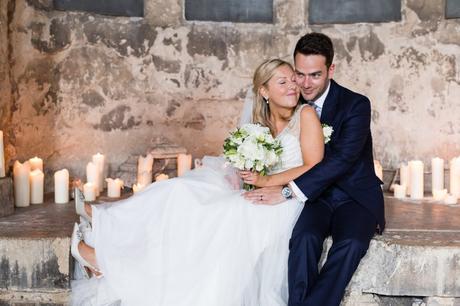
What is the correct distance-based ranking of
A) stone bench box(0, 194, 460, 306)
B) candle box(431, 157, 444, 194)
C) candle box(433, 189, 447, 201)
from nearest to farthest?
stone bench box(0, 194, 460, 306), candle box(433, 189, 447, 201), candle box(431, 157, 444, 194)

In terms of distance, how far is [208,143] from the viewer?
5727 millimetres

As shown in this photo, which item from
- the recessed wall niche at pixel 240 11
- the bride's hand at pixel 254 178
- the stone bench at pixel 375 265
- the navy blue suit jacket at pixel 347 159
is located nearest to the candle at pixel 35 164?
the stone bench at pixel 375 265

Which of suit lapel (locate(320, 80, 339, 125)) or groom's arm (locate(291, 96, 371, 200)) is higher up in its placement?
suit lapel (locate(320, 80, 339, 125))

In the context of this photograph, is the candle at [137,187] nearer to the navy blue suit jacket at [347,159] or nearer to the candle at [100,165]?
the candle at [100,165]

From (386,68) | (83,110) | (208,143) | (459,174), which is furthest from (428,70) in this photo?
(83,110)

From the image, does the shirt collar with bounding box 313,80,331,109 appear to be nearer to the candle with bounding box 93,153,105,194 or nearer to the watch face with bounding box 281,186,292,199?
the watch face with bounding box 281,186,292,199

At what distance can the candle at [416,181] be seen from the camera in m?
5.03

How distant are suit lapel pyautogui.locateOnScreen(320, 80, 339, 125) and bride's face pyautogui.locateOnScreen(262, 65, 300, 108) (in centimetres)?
17

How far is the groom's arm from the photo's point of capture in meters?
3.44

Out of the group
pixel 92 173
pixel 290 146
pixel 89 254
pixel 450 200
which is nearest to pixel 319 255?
pixel 290 146

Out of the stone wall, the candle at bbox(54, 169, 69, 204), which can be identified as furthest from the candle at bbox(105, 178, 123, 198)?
the stone wall

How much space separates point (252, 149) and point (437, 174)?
2.34 meters

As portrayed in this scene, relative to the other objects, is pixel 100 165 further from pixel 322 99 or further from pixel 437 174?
pixel 437 174

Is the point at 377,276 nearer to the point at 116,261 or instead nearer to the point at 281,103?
the point at 281,103
